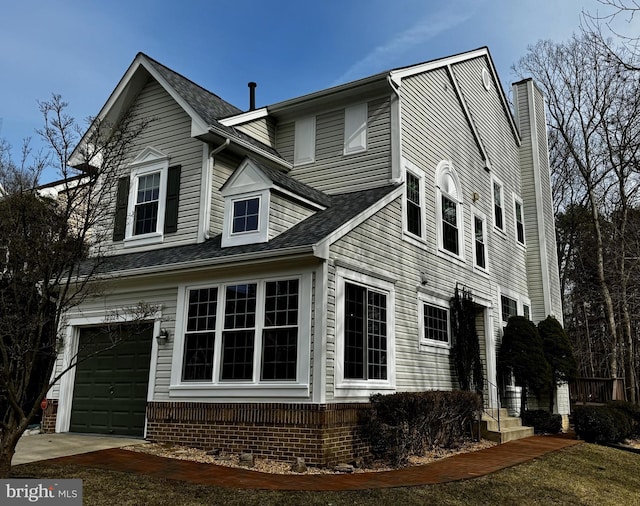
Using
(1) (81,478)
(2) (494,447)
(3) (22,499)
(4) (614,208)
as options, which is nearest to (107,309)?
(1) (81,478)

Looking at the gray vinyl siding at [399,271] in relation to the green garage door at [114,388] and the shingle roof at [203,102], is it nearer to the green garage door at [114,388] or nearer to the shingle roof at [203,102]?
the shingle roof at [203,102]

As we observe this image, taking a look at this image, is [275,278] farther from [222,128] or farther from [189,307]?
[222,128]

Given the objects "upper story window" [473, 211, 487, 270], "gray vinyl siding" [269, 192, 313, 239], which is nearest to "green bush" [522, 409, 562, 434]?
"upper story window" [473, 211, 487, 270]

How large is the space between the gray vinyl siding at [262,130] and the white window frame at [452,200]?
434 cm

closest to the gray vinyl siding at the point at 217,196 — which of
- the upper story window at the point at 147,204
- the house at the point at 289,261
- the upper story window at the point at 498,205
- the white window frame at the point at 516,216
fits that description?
the house at the point at 289,261

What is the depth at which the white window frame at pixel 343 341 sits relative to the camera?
947 centimetres

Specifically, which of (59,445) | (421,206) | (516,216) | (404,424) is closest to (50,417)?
(59,445)

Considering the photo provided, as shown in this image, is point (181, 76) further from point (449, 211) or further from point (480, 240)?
point (480, 240)

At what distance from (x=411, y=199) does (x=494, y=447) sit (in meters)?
5.62

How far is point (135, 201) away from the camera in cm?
1324

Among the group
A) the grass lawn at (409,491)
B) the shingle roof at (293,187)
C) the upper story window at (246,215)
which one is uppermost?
the shingle roof at (293,187)

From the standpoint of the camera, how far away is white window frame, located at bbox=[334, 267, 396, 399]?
947cm

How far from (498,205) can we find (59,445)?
1399cm

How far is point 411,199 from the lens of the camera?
13.1m
